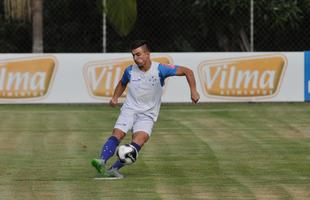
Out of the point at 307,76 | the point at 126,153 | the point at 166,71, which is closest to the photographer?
the point at 126,153

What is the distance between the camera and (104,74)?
2467 centimetres

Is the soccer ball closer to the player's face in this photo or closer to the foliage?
the player's face

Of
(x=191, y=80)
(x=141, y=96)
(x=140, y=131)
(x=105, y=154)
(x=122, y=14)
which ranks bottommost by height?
(x=105, y=154)

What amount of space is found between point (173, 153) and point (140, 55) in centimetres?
333

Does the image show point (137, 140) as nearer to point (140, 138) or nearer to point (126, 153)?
point (140, 138)

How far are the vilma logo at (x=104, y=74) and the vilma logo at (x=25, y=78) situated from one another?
817mm

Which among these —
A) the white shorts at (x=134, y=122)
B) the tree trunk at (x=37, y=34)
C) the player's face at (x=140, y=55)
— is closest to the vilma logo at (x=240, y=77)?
the tree trunk at (x=37, y=34)

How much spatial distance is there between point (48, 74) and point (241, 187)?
43.0 feet

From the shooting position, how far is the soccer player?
508 inches

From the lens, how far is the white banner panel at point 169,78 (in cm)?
2461

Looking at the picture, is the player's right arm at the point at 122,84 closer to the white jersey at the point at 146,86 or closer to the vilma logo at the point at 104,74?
the white jersey at the point at 146,86

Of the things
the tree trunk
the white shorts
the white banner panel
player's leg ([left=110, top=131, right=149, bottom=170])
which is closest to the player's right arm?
the white shorts

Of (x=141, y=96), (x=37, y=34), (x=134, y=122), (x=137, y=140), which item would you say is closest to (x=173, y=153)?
(x=134, y=122)

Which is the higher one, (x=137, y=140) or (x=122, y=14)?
(x=122, y=14)
